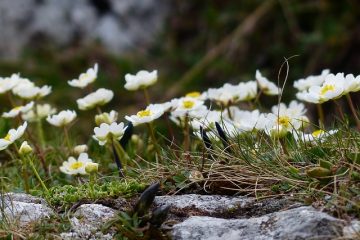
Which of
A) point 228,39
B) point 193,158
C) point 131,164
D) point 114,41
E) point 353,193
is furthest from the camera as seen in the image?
point 114,41

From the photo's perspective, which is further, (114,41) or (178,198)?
(114,41)

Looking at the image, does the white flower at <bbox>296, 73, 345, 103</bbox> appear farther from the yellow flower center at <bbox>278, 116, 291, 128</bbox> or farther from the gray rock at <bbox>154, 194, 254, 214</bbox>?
the gray rock at <bbox>154, 194, 254, 214</bbox>

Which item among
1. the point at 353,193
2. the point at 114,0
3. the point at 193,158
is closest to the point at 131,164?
the point at 193,158

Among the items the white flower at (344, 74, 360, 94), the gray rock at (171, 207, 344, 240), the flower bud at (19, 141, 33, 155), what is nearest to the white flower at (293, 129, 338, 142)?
the white flower at (344, 74, 360, 94)

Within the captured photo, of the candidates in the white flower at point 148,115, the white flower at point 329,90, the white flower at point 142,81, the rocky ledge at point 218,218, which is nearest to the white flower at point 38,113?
the white flower at point 142,81

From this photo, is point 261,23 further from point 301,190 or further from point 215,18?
point 301,190


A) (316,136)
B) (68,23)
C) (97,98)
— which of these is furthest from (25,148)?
(68,23)

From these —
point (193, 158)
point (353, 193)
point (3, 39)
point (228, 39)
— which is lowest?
point (353, 193)
